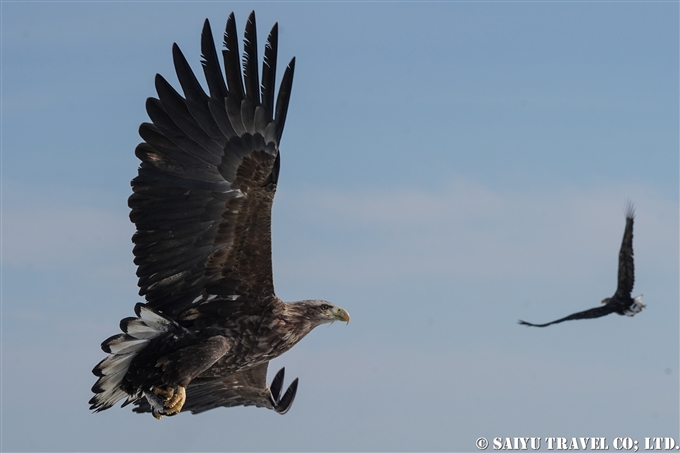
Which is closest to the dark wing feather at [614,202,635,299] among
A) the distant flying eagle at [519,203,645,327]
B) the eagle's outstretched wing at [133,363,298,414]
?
the distant flying eagle at [519,203,645,327]

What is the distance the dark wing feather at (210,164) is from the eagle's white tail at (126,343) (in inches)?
25.4

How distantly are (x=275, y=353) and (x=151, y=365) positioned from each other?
4.47 ft

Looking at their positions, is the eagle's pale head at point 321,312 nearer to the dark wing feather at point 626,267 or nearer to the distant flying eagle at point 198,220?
the distant flying eagle at point 198,220

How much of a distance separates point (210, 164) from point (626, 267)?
970 cm

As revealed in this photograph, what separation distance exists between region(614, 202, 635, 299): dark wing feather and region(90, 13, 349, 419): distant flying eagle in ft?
29.2

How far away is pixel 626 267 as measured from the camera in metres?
17.8

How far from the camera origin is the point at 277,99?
10438 mm

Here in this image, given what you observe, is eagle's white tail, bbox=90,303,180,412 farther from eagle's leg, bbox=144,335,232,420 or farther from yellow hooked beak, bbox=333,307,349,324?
yellow hooked beak, bbox=333,307,349,324

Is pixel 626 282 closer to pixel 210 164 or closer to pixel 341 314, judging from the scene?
pixel 341 314

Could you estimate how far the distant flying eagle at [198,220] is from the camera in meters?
10.3

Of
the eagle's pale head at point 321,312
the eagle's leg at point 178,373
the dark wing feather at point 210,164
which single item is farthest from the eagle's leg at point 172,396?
the eagle's pale head at point 321,312

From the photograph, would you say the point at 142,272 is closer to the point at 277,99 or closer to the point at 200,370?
the point at 200,370

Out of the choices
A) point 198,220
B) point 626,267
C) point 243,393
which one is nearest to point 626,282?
point 626,267

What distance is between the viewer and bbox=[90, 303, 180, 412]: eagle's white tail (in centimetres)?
1043
